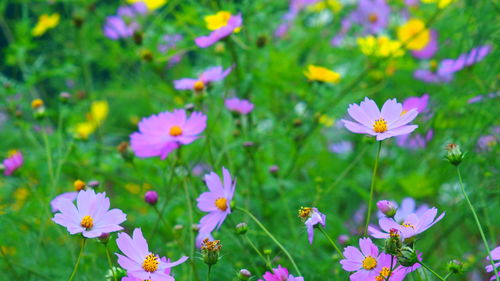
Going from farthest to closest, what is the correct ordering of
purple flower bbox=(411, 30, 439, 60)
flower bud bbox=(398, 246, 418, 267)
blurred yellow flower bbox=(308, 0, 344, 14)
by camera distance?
purple flower bbox=(411, 30, 439, 60), blurred yellow flower bbox=(308, 0, 344, 14), flower bud bbox=(398, 246, 418, 267)

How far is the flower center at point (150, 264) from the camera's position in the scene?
604mm

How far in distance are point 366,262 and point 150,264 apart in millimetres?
225

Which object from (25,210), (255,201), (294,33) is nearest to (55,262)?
(25,210)

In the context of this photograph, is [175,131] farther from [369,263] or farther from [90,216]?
[369,263]

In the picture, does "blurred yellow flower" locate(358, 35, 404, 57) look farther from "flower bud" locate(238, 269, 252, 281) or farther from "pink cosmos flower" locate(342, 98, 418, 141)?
"flower bud" locate(238, 269, 252, 281)

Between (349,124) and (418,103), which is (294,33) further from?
(349,124)

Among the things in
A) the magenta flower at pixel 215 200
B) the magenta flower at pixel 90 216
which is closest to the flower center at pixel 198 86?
the magenta flower at pixel 215 200

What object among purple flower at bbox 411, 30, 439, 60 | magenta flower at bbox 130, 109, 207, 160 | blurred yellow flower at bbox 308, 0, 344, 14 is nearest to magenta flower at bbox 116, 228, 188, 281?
magenta flower at bbox 130, 109, 207, 160

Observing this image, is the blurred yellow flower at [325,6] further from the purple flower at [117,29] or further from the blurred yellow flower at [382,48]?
the purple flower at [117,29]

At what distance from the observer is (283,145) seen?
127cm

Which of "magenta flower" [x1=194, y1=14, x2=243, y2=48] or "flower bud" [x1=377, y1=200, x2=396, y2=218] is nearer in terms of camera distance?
"flower bud" [x1=377, y1=200, x2=396, y2=218]

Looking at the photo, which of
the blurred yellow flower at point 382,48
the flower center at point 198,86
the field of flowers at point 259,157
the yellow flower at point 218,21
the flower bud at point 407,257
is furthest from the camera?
the blurred yellow flower at point 382,48

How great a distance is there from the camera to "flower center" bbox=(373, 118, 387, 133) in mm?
654

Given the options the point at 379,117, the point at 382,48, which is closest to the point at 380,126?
the point at 379,117
